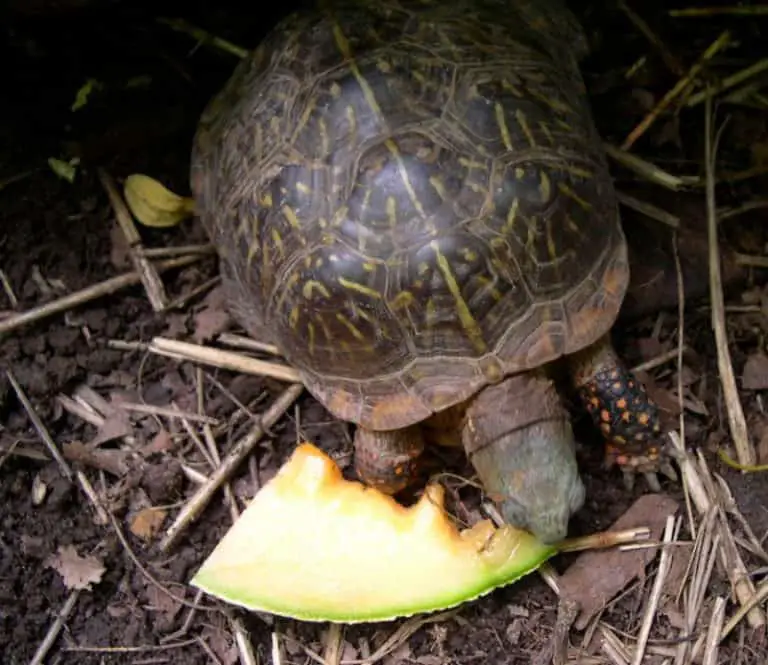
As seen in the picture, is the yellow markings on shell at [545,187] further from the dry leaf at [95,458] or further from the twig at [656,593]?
the dry leaf at [95,458]

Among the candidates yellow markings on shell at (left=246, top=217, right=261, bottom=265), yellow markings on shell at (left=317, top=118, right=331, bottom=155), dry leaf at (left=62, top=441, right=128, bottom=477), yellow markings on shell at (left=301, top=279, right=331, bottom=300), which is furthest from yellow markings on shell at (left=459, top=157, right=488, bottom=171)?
dry leaf at (left=62, top=441, right=128, bottom=477)

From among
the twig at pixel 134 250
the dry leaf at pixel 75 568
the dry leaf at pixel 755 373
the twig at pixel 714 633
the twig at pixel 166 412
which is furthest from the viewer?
the twig at pixel 134 250

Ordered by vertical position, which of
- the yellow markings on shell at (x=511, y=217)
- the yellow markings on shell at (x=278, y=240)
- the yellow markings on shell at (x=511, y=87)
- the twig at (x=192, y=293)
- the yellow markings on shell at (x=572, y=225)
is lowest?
the twig at (x=192, y=293)

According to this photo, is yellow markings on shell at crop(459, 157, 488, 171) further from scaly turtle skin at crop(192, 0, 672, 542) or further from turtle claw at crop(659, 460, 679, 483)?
turtle claw at crop(659, 460, 679, 483)

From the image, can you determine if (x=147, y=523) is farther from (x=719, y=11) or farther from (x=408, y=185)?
(x=719, y=11)

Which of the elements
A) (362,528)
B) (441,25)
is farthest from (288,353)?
(441,25)

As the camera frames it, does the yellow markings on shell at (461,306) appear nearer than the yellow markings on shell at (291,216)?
Yes

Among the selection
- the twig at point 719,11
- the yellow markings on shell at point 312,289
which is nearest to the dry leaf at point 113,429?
the yellow markings on shell at point 312,289

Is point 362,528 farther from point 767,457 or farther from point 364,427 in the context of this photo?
point 767,457
